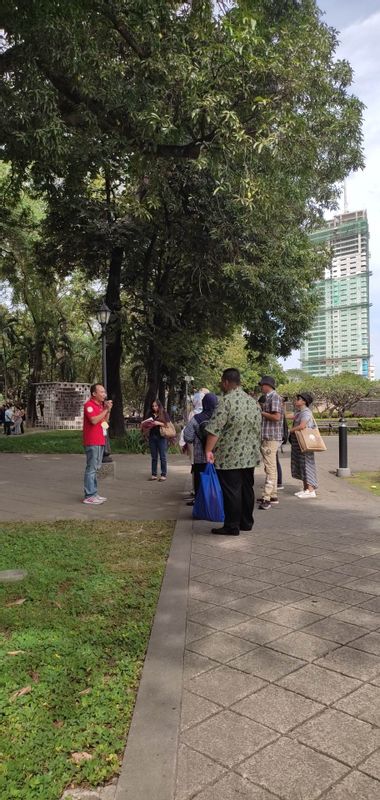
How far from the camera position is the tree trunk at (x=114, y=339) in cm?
1683

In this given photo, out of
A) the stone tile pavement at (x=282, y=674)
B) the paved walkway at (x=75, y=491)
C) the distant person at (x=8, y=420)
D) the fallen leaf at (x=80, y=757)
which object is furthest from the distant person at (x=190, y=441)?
the distant person at (x=8, y=420)

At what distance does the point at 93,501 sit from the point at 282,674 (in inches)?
213

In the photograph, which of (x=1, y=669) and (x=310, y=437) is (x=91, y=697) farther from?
(x=310, y=437)

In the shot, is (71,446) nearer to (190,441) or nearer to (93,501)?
(93,501)

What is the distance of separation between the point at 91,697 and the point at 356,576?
2487mm

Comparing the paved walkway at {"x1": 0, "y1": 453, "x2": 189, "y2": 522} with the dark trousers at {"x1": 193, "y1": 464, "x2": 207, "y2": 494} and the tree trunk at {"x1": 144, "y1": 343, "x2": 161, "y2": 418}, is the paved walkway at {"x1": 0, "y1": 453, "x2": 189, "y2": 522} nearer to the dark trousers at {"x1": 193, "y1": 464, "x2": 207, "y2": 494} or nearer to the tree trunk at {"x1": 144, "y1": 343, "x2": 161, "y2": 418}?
the dark trousers at {"x1": 193, "y1": 464, "x2": 207, "y2": 494}

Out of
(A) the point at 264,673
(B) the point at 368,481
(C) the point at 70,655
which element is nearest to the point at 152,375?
(B) the point at 368,481

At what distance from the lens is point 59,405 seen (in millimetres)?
31000

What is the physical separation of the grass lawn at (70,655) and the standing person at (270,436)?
2.41 metres

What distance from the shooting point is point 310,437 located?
7.78 m

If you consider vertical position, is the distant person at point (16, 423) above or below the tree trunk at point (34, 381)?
below

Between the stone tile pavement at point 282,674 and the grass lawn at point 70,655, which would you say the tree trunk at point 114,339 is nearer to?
the grass lawn at point 70,655

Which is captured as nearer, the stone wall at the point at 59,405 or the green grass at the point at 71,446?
the green grass at the point at 71,446

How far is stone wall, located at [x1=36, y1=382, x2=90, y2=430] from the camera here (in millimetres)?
30953
